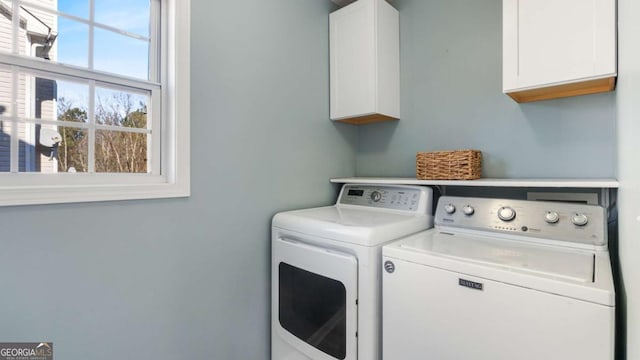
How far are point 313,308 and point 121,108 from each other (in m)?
1.29

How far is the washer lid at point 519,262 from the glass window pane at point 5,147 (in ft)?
4.68

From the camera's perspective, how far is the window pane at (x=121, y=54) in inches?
50.1

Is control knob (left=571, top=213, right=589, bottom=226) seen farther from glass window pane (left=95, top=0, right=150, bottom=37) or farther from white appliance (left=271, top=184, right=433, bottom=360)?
glass window pane (left=95, top=0, right=150, bottom=37)

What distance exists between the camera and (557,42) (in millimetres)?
1288

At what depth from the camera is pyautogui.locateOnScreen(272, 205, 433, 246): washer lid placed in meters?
1.28

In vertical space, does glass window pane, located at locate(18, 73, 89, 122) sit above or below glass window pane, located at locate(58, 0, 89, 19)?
below

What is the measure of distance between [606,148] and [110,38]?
230cm

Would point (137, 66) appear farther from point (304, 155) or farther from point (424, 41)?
point (424, 41)

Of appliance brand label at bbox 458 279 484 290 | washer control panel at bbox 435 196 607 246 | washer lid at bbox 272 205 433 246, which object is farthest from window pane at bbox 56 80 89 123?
washer control panel at bbox 435 196 607 246

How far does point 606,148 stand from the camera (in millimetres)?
1398

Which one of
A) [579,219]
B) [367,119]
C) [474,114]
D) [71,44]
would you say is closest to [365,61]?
[367,119]

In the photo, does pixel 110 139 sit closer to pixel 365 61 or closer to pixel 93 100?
pixel 93 100

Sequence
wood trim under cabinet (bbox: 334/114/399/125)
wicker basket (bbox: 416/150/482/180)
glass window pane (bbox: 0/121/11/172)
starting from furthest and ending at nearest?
wood trim under cabinet (bbox: 334/114/399/125)
wicker basket (bbox: 416/150/482/180)
glass window pane (bbox: 0/121/11/172)

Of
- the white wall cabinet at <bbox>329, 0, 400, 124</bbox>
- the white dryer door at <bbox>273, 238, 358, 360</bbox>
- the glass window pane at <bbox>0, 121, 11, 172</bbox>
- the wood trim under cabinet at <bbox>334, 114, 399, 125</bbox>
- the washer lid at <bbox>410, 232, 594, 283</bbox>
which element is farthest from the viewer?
the wood trim under cabinet at <bbox>334, 114, 399, 125</bbox>
